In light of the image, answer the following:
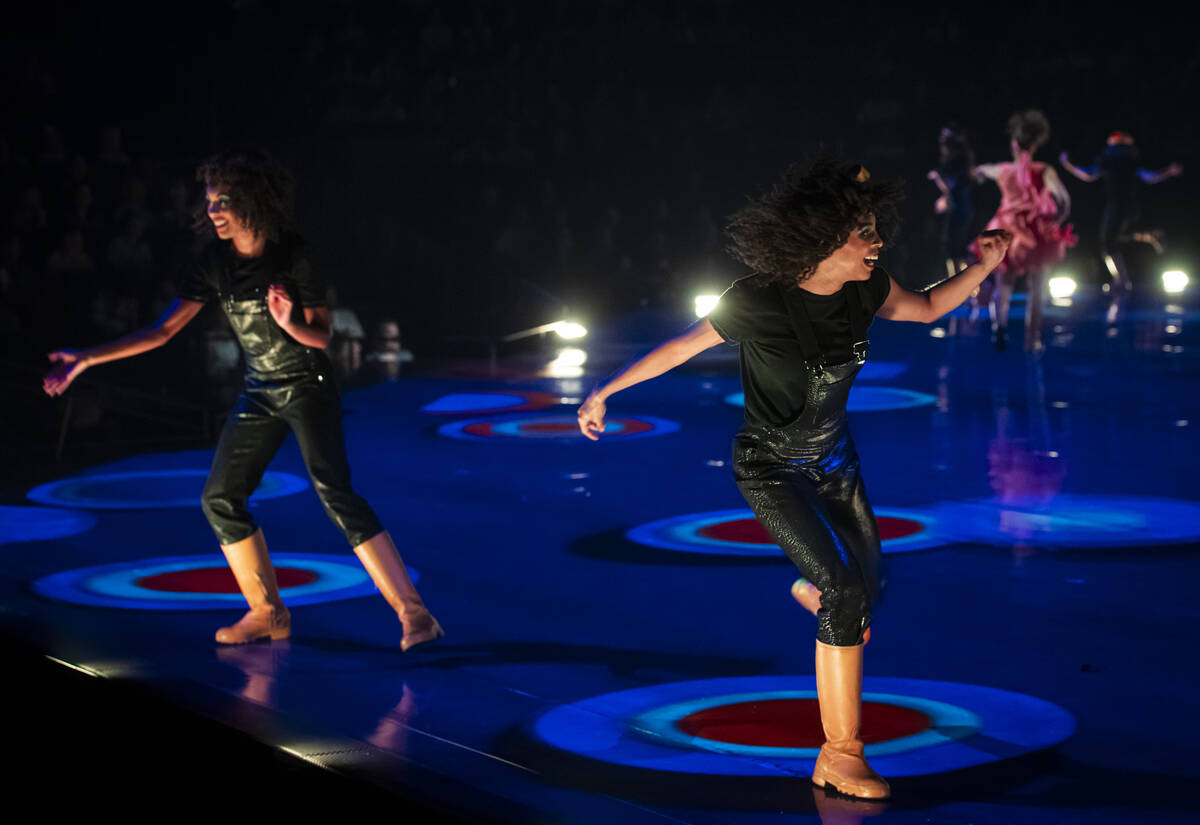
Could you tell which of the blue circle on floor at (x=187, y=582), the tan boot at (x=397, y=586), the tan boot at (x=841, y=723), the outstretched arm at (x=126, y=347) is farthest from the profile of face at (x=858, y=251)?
the blue circle on floor at (x=187, y=582)

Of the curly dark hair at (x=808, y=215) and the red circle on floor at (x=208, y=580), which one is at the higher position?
the curly dark hair at (x=808, y=215)

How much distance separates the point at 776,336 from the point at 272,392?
170 cm

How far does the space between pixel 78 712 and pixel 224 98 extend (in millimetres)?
14365

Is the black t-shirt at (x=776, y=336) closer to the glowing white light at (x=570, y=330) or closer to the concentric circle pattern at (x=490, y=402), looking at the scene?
the concentric circle pattern at (x=490, y=402)

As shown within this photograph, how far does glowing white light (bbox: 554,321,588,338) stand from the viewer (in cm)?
1608

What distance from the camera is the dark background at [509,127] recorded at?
48.8 feet

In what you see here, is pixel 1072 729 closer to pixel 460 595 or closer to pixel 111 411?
pixel 460 595

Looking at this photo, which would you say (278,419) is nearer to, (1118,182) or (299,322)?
(299,322)

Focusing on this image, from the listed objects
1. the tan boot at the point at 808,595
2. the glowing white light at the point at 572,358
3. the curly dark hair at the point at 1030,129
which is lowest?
the glowing white light at the point at 572,358

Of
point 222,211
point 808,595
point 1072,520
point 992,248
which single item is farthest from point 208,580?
point 1072,520

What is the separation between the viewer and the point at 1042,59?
2350 centimetres

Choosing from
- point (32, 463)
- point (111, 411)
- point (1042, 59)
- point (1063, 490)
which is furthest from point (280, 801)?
point (1042, 59)

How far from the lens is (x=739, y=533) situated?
6355 millimetres

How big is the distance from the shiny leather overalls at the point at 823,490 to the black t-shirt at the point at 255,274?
1.51 metres
